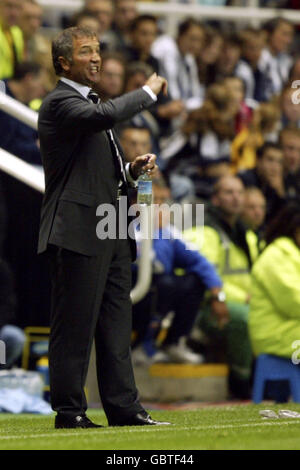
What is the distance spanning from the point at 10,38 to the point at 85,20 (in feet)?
3.37

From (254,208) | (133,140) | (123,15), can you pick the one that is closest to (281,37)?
(123,15)

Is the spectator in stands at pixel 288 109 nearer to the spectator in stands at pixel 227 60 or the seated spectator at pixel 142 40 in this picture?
the spectator in stands at pixel 227 60

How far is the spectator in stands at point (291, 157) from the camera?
14.1 m

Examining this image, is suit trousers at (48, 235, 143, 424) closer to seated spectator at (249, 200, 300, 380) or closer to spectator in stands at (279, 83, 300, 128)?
seated spectator at (249, 200, 300, 380)

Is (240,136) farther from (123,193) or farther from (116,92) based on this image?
(123,193)

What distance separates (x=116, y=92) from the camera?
41.0 feet

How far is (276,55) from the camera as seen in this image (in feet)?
52.8

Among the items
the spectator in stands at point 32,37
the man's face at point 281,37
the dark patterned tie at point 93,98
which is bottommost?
the dark patterned tie at point 93,98

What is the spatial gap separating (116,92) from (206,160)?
4.47 ft

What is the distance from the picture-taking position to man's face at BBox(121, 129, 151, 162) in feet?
38.4

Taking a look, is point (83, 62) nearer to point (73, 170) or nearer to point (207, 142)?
point (73, 170)

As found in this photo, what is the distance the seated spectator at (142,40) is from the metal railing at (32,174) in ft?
10.7

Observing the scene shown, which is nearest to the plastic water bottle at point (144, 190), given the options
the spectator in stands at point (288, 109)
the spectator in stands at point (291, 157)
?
the spectator in stands at point (291, 157)

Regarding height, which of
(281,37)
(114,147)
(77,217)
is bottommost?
(77,217)
